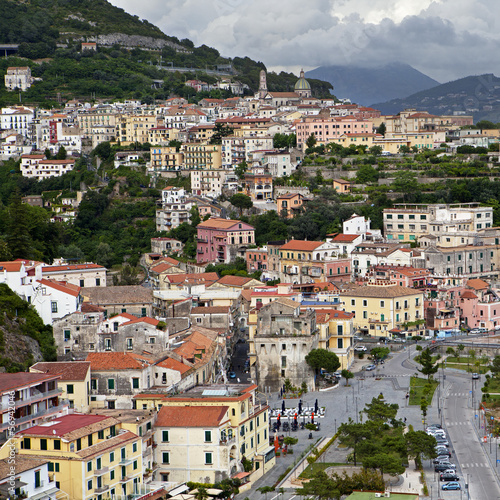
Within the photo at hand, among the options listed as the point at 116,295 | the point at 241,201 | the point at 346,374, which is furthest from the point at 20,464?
the point at 241,201

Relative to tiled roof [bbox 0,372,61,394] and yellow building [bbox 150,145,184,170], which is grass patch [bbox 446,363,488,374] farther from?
yellow building [bbox 150,145,184,170]

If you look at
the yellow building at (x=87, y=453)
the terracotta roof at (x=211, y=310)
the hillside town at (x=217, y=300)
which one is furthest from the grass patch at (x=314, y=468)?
the terracotta roof at (x=211, y=310)

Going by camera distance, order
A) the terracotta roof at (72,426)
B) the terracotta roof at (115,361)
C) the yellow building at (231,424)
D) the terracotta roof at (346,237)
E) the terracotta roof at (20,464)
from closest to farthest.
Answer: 1. the terracotta roof at (20,464)
2. the terracotta roof at (72,426)
3. the yellow building at (231,424)
4. the terracotta roof at (115,361)
5. the terracotta roof at (346,237)

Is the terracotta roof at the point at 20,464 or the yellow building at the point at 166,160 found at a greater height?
the yellow building at the point at 166,160

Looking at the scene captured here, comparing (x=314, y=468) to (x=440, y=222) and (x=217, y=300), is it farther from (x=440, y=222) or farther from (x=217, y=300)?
(x=440, y=222)

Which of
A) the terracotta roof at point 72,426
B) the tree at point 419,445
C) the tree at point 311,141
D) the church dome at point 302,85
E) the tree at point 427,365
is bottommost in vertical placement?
the tree at point 419,445

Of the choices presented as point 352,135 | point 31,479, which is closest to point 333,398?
point 31,479

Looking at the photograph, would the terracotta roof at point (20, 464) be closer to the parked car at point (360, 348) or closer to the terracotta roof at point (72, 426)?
the terracotta roof at point (72, 426)

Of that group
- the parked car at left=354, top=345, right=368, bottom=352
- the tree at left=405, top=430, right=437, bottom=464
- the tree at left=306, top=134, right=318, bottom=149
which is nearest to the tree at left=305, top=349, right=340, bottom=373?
the parked car at left=354, top=345, right=368, bottom=352
